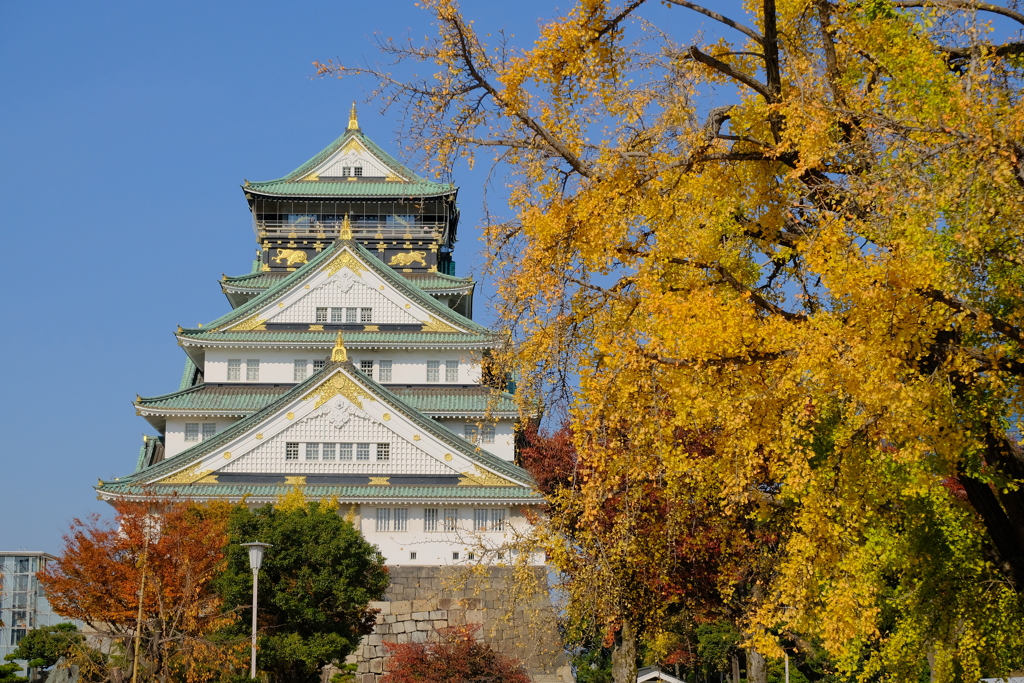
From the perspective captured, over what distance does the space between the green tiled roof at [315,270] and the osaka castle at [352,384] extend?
0.05 m

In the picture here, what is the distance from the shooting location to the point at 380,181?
156 ft

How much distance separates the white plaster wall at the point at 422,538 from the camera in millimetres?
33625

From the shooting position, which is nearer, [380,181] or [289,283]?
[289,283]

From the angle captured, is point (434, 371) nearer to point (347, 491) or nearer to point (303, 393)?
point (303, 393)

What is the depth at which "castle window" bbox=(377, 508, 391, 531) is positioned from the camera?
34.1m

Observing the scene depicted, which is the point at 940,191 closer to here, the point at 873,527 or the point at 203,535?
the point at 873,527

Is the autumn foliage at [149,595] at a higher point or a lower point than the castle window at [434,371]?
lower

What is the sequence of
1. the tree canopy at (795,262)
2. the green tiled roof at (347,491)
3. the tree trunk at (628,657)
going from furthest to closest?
the green tiled roof at (347,491) → the tree trunk at (628,657) → the tree canopy at (795,262)

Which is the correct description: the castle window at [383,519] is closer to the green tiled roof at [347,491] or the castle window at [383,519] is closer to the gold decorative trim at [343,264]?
the green tiled roof at [347,491]

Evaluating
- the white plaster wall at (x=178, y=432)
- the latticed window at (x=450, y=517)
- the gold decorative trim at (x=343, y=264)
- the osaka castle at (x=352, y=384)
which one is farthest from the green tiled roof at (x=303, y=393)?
the gold decorative trim at (x=343, y=264)

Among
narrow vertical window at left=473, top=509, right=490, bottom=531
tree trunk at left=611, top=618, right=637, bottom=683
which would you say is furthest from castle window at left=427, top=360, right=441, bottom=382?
tree trunk at left=611, top=618, right=637, bottom=683

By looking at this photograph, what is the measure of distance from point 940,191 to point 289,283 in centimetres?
3222

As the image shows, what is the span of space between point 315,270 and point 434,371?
5737 mm

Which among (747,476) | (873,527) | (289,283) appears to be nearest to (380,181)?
(289,283)
